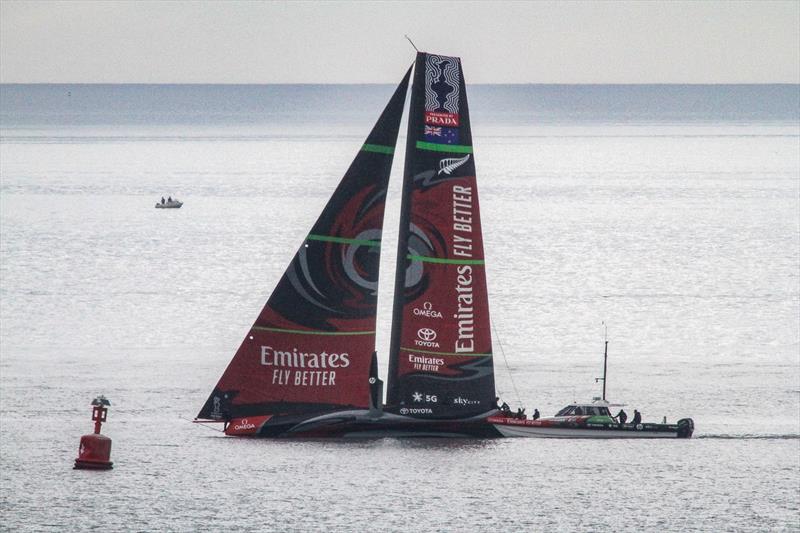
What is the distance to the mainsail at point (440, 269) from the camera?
2063 inches

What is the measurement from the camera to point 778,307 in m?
96.2

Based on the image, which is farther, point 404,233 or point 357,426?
point 357,426

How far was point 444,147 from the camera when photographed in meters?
52.6

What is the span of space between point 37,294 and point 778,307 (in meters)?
41.4

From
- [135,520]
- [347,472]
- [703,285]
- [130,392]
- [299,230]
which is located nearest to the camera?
[135,520]

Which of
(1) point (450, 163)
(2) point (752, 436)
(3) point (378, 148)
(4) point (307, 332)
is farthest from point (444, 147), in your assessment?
(2) point (752, 436)

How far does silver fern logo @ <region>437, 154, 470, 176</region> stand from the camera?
5259 centimetres

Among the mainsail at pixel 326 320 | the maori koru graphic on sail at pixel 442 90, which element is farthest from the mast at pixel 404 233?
the mainsail at pixel 326 320

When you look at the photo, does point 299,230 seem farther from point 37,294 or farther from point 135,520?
point 135,520

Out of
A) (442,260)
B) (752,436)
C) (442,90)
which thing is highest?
(442,90)

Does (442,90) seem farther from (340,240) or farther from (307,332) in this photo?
(307,332)

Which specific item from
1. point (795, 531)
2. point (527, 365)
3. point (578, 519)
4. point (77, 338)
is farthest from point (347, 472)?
point (77, 338)

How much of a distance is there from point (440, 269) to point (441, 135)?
4117 millimetres

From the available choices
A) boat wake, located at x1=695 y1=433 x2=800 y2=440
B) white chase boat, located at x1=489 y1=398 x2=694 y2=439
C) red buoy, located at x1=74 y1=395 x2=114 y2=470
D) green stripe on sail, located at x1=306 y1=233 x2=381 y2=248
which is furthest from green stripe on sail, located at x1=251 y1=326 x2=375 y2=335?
boat wake, located at x1=695 y1=433 x2=800 y2=440
